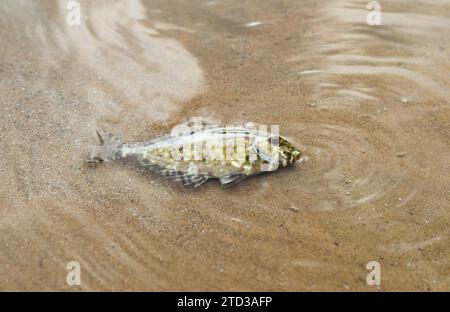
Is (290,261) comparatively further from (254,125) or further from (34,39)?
(34,39)

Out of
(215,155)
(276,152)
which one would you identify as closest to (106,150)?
(215,155)

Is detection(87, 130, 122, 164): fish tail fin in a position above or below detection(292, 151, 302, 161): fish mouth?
above

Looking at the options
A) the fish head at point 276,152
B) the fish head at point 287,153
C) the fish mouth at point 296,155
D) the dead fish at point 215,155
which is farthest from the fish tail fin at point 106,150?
the fish mouth at point 296,155

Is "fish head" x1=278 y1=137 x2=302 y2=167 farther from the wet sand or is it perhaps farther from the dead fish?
the wet sand

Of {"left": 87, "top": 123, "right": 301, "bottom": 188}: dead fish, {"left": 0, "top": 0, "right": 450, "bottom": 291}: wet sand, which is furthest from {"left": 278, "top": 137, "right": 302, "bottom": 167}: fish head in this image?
{"left": 0, "top": 0, "right": 450, "bottom": 291}: wet sand

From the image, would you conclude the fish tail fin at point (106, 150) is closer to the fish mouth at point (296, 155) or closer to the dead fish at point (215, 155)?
the dead fish at point (215, 155)

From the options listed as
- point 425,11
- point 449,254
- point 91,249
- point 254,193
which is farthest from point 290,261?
point 425,11

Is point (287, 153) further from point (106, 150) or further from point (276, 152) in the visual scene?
point (106, 150)
